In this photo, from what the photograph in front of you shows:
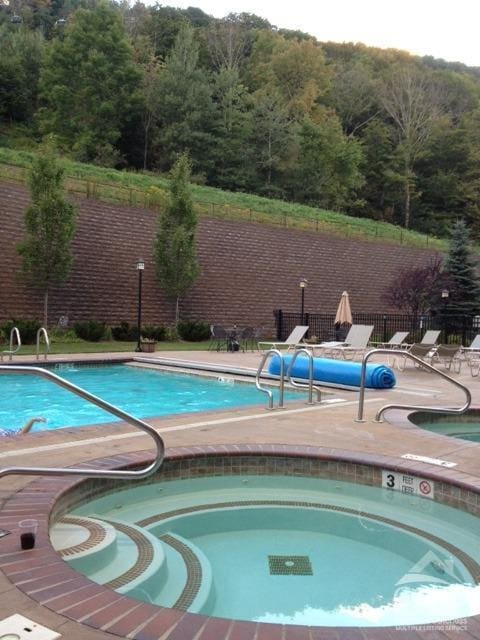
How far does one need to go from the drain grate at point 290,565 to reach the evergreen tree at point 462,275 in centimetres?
2410

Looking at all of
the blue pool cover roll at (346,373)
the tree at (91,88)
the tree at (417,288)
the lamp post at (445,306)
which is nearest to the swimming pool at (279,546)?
the blue pool cover roll at (346,373)

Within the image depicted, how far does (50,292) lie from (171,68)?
1197 inches

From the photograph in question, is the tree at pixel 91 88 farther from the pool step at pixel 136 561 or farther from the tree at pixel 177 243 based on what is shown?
the pool step at pixel 136 561

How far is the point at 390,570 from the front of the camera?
11.5 feet

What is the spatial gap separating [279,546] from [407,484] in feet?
4.41

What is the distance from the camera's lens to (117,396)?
414 inches

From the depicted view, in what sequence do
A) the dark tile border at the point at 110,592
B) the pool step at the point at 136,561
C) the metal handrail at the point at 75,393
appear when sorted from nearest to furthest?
1. the dark tile border at the point at 110,592
2. the pool step at the point at 136,561
3. the metal handrail at the point at 75,393

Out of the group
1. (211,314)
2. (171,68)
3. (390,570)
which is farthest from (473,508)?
(171,68)

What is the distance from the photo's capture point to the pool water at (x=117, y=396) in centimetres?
890

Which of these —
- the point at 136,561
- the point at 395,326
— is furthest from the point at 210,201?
the point at 136,561

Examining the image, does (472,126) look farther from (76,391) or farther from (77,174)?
(76,391)

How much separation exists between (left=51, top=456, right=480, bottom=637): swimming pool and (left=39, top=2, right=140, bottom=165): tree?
1514 inches

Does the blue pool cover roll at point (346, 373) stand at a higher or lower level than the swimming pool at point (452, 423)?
higher

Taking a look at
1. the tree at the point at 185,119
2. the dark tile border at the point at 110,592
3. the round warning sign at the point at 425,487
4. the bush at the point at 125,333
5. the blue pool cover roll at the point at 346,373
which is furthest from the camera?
the tree at the point at 185,119
